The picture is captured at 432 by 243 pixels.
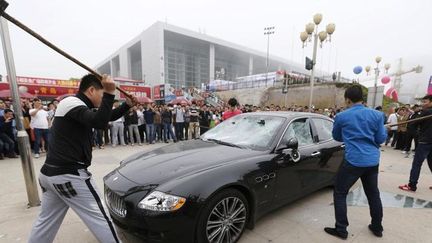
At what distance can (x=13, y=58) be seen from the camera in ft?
11.0

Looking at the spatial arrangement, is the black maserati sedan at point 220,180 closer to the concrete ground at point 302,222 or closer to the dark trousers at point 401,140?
the concrete ground at point 302,222

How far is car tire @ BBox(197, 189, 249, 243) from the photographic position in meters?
2.19

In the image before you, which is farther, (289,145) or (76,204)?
(289,145)

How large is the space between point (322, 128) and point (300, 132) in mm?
709

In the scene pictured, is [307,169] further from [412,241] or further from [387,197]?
[387,197]

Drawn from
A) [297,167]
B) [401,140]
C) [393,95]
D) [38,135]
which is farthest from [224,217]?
[393,95]

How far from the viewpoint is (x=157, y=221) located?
6.62 ft

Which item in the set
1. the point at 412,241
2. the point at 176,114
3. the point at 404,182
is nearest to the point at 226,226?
the point at 412,241

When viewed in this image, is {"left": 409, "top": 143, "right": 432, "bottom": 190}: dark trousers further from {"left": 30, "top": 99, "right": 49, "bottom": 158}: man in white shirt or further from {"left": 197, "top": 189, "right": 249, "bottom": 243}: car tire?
{"left": 30, "top": 99, "right": 49, "bottom": 158}: man in white shirt

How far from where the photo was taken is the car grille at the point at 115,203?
7.29 ft

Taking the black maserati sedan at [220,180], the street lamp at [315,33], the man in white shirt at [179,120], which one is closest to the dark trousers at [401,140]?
the street lamp at [315,33]

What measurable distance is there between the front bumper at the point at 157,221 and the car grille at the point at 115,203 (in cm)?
3

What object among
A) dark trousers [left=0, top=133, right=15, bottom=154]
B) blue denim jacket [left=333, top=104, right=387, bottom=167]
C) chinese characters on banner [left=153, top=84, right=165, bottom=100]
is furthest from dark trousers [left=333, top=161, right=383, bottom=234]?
chinese characters on banner [left=153, top=84, right=165, bottom=100]

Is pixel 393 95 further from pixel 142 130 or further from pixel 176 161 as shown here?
pixel 176 161
